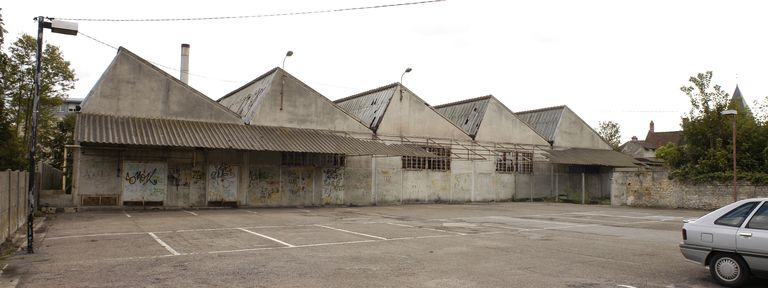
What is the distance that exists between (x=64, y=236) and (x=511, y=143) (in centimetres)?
2831

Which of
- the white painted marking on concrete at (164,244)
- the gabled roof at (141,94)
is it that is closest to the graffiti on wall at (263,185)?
the gabled roof at (141,94)

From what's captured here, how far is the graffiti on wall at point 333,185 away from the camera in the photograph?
29062 millimetres

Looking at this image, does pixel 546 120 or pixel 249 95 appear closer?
pixel 249 95

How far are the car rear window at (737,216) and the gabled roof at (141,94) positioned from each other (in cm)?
2304

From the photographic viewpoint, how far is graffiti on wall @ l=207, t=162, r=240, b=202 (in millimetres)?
25906

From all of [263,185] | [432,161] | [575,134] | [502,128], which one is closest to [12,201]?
[263,185]

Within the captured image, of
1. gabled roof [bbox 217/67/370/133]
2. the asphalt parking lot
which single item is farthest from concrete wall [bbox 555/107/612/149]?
the asphalt parking lot

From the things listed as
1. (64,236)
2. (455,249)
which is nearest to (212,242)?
(64,236)

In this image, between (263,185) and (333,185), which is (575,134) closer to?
(333,185)

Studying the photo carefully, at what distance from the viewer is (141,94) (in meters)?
24.8

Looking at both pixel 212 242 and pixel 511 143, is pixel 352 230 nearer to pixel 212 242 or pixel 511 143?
pixel 212 242

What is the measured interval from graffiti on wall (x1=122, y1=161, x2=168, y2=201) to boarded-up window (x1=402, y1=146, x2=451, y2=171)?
1368 cm

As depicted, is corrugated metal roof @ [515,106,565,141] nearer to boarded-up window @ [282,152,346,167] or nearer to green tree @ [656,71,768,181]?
green tree @ [656,71,768,181]

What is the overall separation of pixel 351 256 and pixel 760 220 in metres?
6.79
